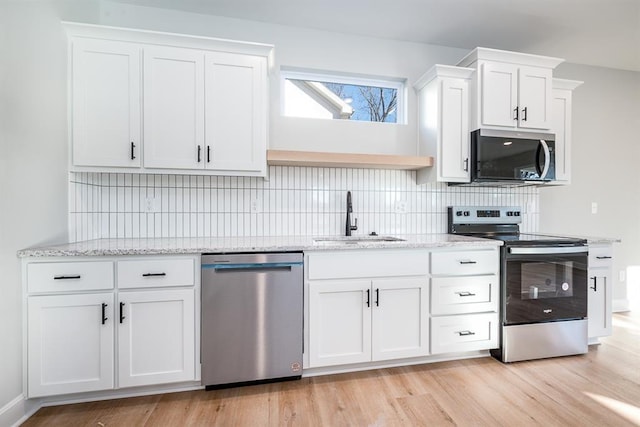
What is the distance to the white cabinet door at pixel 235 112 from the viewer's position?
207 cm

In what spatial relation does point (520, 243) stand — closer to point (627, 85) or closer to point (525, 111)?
point (525, 111)

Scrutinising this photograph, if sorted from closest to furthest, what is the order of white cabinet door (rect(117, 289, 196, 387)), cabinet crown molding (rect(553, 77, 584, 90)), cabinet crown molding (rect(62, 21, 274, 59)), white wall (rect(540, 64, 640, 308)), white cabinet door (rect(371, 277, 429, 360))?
white cabinet door (rect(117, 289, 196, 387)) → cabinet crown molding (rect(62, 21, 274, 59)) → white cabinet door (rect(371, 277, 429, 360)) → cabinet crown molding (rect(553, 77, 584, 90)) → white wall (rect(540, 64, 640, 308))

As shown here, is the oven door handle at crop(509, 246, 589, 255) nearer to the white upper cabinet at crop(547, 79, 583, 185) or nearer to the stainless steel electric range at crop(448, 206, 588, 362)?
the stainless steel electric range at crop(448, 206, 588, 362)

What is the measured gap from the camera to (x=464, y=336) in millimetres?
2191

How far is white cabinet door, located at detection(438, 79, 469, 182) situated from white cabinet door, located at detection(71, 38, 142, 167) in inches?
89.4

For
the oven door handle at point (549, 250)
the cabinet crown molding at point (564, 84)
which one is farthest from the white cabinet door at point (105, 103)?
the cabinet crown molding at point (564, 84)

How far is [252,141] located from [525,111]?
2.25 m

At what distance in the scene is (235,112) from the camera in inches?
82.9

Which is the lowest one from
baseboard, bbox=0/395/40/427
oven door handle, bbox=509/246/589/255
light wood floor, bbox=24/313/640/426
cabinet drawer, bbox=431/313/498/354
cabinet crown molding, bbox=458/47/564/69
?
light wood floor, bbox=24/313/640/426

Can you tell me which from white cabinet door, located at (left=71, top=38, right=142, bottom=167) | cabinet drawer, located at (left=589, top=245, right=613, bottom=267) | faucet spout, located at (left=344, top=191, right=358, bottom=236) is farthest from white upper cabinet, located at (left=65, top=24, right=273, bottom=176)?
cabinet drawer, located at (left=589, top=245, right=613, bottom=267)

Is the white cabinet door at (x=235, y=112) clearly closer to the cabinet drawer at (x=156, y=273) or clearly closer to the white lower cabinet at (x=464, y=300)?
the cabinet drawer at (x=156, y=273)

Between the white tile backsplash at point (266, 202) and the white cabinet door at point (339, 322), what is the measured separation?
0.71m

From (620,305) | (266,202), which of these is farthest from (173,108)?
(620,305)

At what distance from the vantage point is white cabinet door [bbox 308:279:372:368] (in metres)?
1.96
